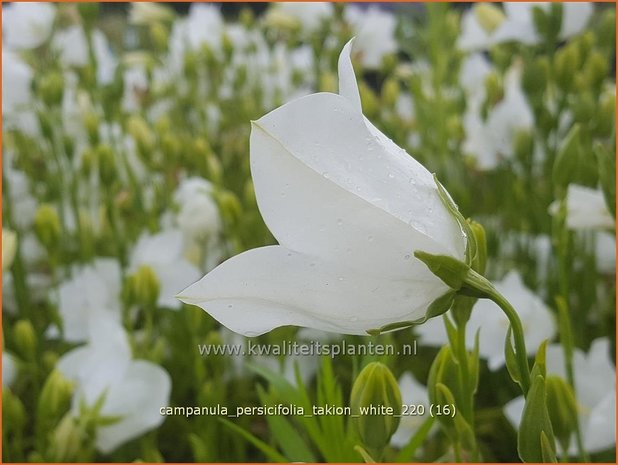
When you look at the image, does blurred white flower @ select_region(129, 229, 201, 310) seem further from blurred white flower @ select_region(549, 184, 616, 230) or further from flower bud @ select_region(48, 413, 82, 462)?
blurred white flower @ select_region(549, 184, 616, 230)

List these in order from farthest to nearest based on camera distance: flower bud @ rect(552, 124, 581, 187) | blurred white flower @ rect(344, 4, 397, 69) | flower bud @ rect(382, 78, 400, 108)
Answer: blurred white flower @ rect(344, 4, 397, 69), flower bud @ rect(382, 78, 400, 108), flower bud @ rect(552, 124, 581, 187)

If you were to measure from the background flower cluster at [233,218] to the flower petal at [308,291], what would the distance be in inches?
4.2

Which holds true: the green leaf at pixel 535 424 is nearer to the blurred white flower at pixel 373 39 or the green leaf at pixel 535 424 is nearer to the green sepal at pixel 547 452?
the green sepal at pixel 547 452

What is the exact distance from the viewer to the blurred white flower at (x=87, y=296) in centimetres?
73

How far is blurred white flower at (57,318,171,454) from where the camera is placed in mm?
552

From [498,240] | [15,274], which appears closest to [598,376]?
[498,240]

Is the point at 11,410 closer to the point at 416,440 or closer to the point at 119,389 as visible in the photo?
the point at 119,389

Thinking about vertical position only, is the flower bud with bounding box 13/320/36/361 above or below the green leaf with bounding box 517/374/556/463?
below

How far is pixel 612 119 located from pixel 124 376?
0.48m

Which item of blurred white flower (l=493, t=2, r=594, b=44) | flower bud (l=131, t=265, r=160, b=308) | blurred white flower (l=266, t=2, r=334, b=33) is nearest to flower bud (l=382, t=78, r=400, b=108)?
blurred white flower (l=266, t=2, r=334, b=33)

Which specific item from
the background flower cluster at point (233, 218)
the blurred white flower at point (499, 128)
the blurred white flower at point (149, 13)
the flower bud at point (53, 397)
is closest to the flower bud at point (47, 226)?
the background flower cluster at point (233, 218)

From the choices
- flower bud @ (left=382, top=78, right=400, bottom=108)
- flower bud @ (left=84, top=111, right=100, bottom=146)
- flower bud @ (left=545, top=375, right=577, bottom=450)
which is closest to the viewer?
flower bud @ (left=545, top=375, right=577, bottom=450)

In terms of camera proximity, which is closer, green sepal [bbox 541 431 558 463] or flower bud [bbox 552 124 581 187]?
green sepal [bbox 541 431 558 463]

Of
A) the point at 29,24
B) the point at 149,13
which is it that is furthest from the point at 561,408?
the point at 149,13
